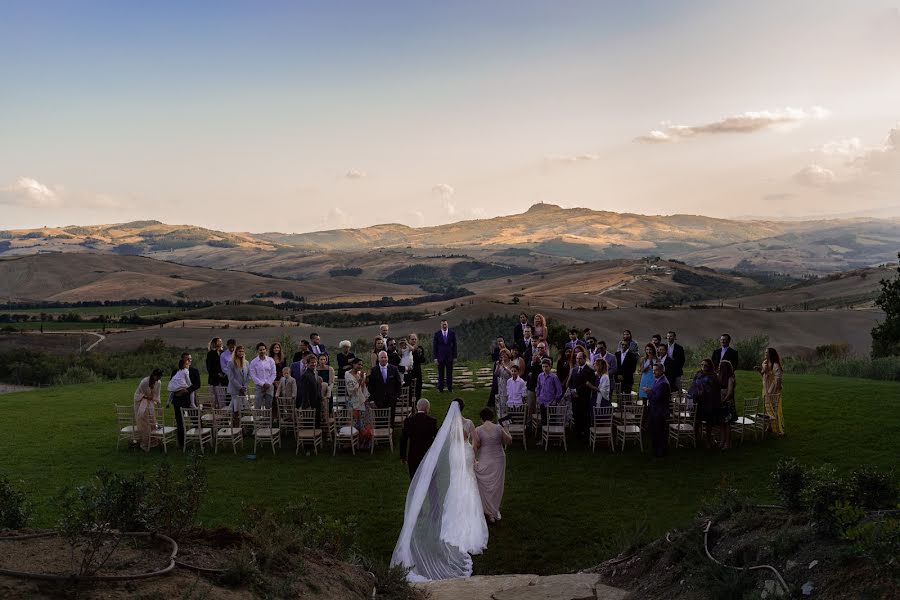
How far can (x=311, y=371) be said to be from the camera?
12.8 m

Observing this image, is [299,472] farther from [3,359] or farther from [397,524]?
[3,359]

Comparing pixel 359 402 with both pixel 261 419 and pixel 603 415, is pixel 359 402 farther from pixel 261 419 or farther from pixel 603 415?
pixel 603 415

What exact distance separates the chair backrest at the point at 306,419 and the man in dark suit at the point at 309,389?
0.17 m

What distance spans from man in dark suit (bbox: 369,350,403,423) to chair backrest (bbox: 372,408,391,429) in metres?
0.27

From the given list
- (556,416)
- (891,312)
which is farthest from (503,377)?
(891,312)

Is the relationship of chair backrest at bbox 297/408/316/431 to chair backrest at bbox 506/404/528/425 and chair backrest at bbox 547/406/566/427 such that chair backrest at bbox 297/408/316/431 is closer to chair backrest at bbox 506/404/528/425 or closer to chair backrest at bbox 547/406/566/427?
chair backrest at bbox 506/404/528/425

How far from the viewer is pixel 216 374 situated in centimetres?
1388

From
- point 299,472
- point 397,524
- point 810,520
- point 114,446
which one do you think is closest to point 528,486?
point 397,524

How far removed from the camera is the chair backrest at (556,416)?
12617 millimetres

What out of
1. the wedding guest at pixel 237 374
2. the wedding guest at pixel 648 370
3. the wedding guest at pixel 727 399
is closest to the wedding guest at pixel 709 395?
the wedding guest at pixel 727 399

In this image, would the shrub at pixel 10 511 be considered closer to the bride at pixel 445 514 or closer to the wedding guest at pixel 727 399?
the bride at pixel 445 514

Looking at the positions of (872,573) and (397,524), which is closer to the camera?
(872,573)

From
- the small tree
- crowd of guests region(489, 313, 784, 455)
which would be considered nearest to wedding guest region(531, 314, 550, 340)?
crowd of guests region(489, 313, 784, 455)

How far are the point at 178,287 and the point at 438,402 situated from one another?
382 feet
